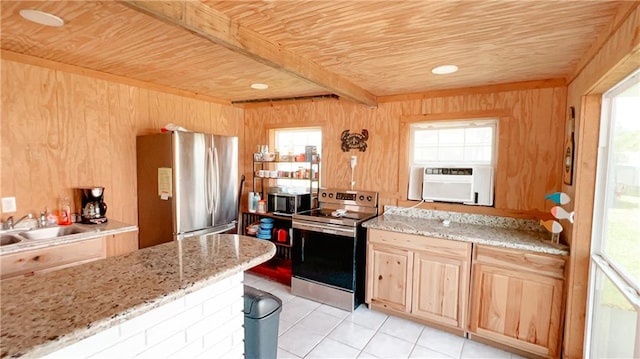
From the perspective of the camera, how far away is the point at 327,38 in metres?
1.86

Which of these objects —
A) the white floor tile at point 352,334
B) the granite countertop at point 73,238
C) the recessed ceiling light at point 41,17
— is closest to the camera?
the recessed ceiling light at point 41,17

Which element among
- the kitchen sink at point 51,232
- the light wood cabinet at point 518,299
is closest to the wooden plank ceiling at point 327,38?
the kitchen sink at point 51,232

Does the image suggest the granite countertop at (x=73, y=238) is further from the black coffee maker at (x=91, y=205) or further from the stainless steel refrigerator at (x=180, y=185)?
the stainless steel refrigerator at (x=180, y=185)

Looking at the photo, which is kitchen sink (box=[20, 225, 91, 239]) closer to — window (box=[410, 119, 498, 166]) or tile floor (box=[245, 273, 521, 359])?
tile floor (box=[245, 273, 521, 359])

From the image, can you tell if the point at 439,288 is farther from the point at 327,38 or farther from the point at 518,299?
the point at 327,38

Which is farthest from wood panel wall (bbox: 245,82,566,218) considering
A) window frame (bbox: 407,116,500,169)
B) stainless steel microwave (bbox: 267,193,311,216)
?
stainless steel microwave (bbox: 267,193,311,216)

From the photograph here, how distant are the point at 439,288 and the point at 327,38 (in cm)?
216

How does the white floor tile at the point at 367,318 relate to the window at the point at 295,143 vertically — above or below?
below

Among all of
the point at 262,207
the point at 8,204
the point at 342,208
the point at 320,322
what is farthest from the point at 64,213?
the point at 342,208

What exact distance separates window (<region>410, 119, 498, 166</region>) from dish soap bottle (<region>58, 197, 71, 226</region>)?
316 centimetres

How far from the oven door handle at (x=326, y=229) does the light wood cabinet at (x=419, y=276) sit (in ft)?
0.66

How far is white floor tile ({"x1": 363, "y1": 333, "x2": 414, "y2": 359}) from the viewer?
2322mm

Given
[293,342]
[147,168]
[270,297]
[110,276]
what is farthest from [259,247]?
[147,168]

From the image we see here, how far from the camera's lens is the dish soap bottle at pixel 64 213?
250 centimetres
